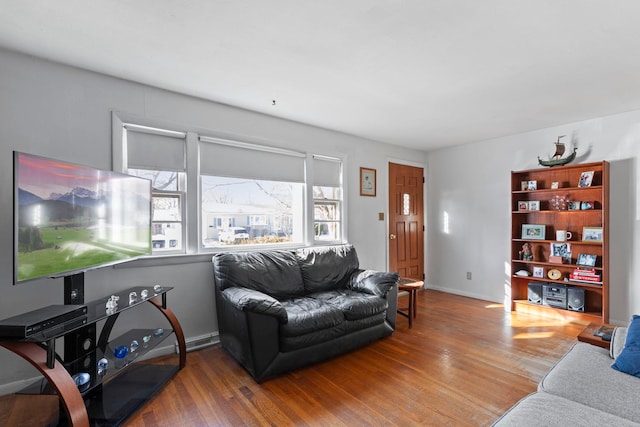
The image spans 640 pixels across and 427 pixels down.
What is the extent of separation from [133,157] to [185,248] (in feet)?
3.09

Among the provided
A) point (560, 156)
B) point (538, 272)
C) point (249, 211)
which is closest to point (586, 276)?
point (538, 272)

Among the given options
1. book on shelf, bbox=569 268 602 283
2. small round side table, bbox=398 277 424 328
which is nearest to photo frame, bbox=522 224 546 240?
book on shelf, bbox=569 268 602 283

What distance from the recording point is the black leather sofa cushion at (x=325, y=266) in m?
3.31

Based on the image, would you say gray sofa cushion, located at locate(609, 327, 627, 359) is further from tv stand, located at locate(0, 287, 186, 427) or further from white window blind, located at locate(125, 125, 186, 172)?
white window blind, located at locate(125, 125, 186, 172)

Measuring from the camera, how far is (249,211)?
135 inches

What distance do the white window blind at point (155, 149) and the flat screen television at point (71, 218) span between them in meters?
0.35

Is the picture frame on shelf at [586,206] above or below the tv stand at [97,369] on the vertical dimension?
above

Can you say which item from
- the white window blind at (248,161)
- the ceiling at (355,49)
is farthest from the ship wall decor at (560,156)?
the white window blind at (248,161)

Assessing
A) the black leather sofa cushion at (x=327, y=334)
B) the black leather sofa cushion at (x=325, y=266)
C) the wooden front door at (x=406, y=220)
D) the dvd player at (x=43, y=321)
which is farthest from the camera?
the wooden front door at (x=406, y=220)

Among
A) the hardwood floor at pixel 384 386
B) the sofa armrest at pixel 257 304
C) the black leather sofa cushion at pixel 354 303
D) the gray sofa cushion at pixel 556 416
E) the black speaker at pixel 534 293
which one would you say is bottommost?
the hardwood floor at pixel 384 386

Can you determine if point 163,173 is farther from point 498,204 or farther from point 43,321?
point 498,204

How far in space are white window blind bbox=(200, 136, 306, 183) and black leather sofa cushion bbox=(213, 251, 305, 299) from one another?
35.4 inches

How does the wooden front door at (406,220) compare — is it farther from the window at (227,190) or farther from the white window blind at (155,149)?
the white window blind at (155,149)

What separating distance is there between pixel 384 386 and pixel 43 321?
2145 millimetres
